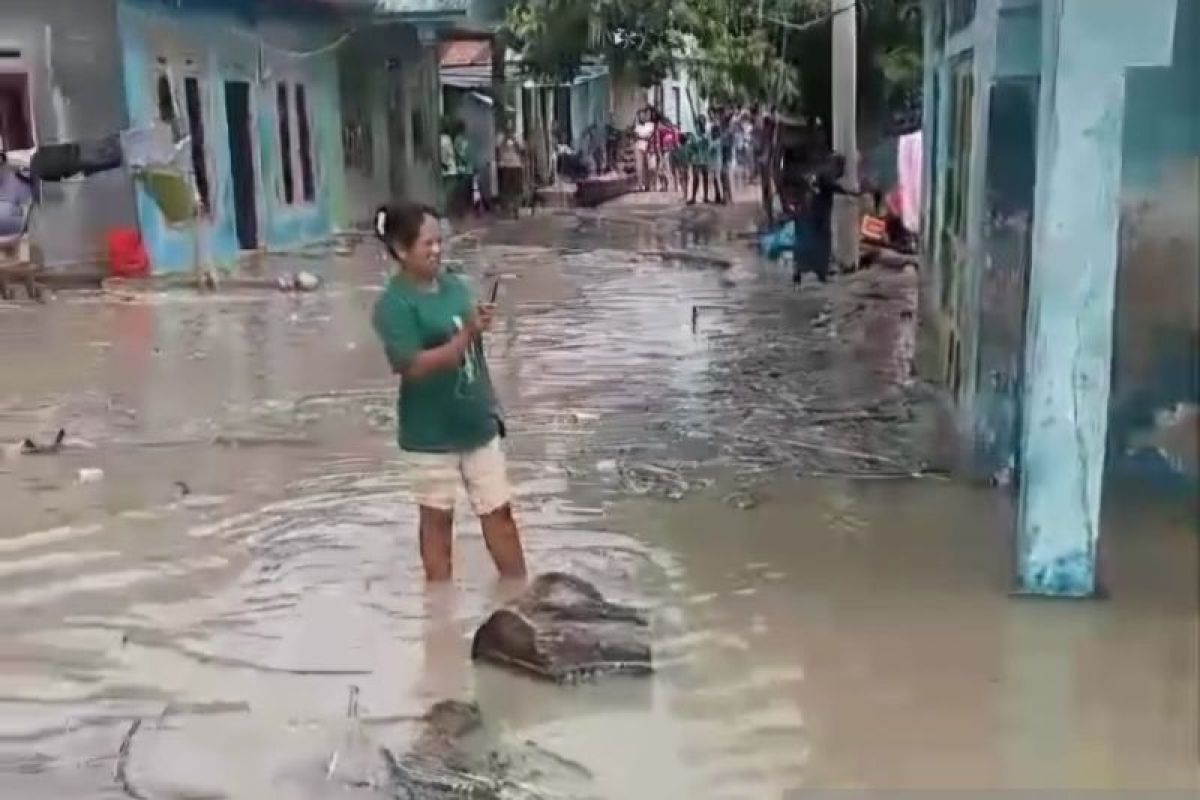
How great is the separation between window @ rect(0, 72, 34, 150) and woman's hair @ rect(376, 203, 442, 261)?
13.8m

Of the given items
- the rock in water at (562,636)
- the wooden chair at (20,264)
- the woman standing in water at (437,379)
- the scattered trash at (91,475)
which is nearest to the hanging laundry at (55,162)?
the wooden chair at (20,264)

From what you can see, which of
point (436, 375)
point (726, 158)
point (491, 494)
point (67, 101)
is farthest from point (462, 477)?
point (726, 158)

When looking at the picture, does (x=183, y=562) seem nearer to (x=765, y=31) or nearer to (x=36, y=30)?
(x=36, y=30)

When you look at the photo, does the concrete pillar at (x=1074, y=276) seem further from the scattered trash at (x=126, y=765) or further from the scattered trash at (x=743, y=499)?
the scattered trash at (x=126, y=765)

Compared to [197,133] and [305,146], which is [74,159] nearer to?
[197,133]

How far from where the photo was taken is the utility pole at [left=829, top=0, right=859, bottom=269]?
17.5 m

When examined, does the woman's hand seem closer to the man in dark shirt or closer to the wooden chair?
the man in dark shirt

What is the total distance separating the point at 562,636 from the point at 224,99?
17704 millimetres

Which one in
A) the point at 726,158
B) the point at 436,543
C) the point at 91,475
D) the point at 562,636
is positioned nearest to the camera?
the point at 562,636

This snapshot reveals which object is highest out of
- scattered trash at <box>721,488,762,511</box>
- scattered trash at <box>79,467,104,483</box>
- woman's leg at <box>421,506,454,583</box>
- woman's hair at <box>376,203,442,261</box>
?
woman's hair at <box>376,203,442,261</box>

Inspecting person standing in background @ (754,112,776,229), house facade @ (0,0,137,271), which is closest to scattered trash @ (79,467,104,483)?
house facade @ (0,0,137,271)

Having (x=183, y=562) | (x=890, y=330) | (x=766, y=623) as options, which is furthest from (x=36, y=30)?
(x=766, y=623)

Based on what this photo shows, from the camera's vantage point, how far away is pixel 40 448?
8.88 m

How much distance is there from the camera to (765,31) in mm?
20469
